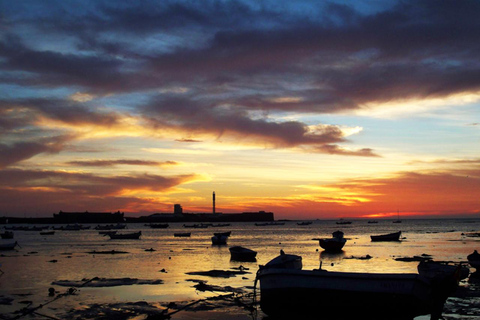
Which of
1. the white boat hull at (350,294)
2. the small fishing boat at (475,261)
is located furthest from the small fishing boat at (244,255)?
the white boat hull at (350,294)

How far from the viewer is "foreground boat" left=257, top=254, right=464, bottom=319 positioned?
66.8ft

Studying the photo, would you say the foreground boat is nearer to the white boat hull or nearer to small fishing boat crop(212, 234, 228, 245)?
the white boat hull

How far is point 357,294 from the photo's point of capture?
20.8m

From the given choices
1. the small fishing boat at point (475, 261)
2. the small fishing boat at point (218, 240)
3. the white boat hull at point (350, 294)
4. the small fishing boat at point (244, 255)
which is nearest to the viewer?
the white boat hull at point (350, 294)

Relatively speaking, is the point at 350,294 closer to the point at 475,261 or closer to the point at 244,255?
the point at 475,261

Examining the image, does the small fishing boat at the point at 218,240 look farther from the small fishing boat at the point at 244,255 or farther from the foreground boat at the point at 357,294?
the foreground boat at the point at 357,294

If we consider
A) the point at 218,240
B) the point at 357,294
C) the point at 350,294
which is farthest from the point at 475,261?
Result: the point at 218,240

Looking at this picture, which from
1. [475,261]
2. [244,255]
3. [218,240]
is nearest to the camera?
[475,261]

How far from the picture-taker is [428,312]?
2112 centimetres

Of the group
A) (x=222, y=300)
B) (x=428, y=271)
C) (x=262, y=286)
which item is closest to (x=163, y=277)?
(x=222, y=300)

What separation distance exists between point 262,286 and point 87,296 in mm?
10782

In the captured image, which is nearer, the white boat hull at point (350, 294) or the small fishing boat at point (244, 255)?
the white boat hull at point (350, 294)

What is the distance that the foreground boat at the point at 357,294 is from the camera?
2038cm

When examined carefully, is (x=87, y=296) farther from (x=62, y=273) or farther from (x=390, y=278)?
(x=390, y=278)
